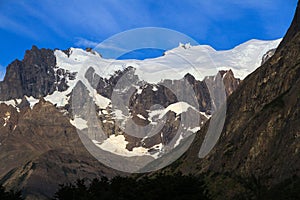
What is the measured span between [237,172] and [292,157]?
32890 millimetres

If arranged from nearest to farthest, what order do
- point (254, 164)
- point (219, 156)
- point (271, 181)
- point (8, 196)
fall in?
point (8, 196), point (271, 181), point (254, 164), point (219, 156)

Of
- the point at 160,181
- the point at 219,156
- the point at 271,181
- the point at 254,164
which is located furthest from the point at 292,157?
the point at 160,181

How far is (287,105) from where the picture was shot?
560 feet

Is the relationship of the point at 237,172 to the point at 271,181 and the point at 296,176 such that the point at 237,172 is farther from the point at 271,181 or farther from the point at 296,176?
the point at 296,176

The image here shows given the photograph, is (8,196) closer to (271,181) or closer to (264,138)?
(271,181)

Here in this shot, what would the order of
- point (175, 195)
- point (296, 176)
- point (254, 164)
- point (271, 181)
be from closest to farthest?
point (175, 195)
point (296, 176)
point (271, 181)
point (254, 164)

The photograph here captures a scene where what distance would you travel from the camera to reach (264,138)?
564 ft

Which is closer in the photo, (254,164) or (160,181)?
(160,181)

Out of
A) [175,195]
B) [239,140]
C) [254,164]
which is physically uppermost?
[239,140]

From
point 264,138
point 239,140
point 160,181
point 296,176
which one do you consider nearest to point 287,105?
point 264,138

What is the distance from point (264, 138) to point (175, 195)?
103 m

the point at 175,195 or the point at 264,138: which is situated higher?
the point at 264,138

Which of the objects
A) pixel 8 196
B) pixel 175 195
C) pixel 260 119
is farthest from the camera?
pixel 260 119

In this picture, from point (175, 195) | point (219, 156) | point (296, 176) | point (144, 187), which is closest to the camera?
point (175, 195)
